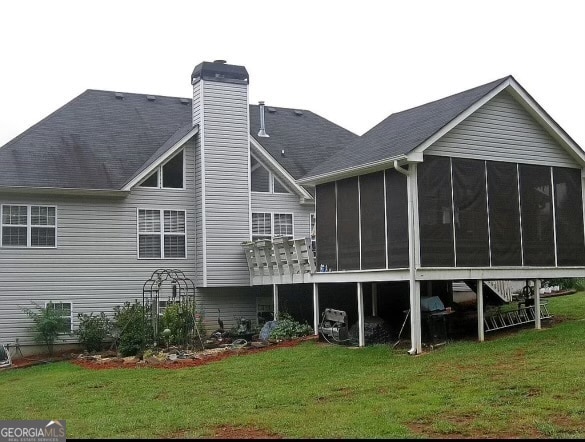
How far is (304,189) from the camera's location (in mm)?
26688

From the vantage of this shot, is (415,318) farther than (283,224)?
No

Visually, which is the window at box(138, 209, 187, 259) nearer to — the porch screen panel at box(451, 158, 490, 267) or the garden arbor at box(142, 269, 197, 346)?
the garden arbor at box(142, 269, 197, 346)

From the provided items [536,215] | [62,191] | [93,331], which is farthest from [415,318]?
[62,191]

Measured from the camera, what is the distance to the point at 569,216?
21062 mm

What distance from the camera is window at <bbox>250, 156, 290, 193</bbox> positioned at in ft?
86.0

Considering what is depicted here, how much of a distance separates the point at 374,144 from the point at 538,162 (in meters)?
4.17

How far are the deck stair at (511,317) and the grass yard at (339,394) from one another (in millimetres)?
807

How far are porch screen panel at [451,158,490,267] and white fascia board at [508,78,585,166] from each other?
6.84ft

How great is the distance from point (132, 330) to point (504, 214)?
9.97 meters

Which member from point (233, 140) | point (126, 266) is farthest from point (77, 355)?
point (233, 140)

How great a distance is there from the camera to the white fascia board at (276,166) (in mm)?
25812

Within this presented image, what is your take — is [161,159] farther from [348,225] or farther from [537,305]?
[537,305]

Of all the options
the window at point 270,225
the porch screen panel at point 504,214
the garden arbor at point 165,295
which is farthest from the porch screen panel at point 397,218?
the window at point 270,225

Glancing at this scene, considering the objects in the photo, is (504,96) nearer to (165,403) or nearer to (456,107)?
(456,107)
